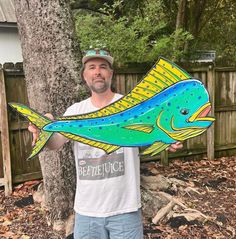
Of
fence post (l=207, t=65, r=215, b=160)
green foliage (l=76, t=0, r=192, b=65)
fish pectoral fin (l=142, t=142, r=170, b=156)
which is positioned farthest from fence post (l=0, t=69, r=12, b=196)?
fence post (l=207, t=65, r=215, b=160)

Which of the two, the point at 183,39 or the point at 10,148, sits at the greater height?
the point at 183,39

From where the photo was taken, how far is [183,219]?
3951 millimetres

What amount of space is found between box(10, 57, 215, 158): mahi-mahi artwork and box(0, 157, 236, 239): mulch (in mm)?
1930

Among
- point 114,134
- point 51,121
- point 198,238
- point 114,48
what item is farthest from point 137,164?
point 114,48

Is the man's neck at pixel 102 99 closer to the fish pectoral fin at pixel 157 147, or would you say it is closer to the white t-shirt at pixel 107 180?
the white t-shirt at pixel 107 180

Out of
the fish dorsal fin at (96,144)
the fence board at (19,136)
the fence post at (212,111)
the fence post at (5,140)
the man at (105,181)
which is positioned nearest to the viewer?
the fish dorsal fin at (96,144)

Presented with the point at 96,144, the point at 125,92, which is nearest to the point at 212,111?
the point at 125,92

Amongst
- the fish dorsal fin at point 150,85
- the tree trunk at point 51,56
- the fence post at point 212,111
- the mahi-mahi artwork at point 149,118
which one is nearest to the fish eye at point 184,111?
the mahi-mahi artwork at point 149,118

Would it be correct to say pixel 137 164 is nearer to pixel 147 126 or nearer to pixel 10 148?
pixel 147 126

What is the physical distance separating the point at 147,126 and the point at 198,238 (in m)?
2.07

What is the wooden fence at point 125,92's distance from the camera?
4.78m

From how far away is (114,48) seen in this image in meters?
5.59

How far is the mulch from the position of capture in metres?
3.76

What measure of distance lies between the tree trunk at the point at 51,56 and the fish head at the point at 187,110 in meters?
1.63
